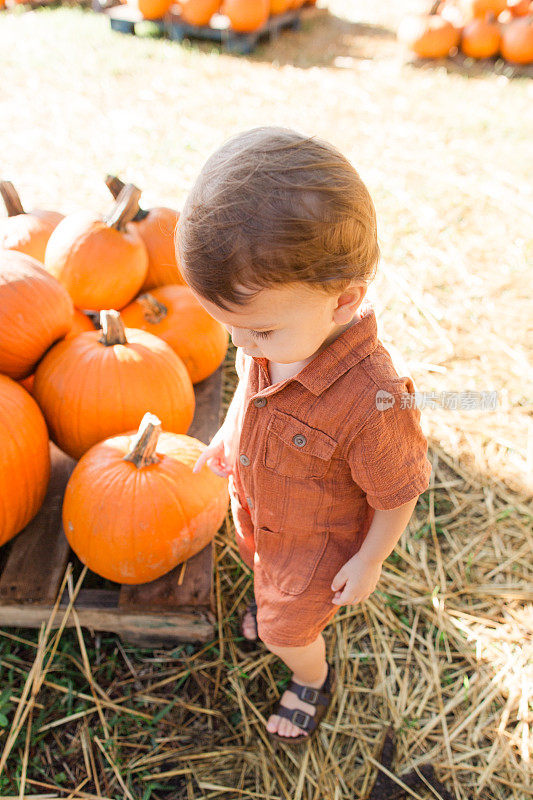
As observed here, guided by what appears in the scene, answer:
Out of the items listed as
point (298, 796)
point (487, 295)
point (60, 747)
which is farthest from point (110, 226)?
point (487, 295)

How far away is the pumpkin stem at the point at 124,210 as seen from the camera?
235 centimetres

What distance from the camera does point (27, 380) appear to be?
2293mm

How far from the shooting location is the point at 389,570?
2.37m

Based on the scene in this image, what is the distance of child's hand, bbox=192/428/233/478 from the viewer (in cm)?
174

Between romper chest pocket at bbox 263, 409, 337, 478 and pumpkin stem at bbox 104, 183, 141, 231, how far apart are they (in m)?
1.40

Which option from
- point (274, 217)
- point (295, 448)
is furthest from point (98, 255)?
point (274, 217)

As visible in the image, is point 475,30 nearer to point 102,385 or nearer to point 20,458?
point 102,385

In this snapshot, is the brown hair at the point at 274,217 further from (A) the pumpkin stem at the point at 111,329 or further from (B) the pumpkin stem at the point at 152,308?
(B) the pumpkin stem at the point at 152,308

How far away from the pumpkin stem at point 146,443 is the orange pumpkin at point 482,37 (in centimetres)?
744

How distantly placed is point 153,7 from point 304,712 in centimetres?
781

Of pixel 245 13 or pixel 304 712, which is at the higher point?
pixel 245 13

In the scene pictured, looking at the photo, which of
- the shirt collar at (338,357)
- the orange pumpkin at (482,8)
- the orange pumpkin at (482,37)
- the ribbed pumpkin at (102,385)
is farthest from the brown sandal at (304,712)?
the orange pumpkin at (482,8)

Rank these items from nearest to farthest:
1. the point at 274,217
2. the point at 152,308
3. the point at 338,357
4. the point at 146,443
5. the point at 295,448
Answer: the point at 274,217, the point at 338,357, the point at 295,448, the point at 146,443, the point at 152,308

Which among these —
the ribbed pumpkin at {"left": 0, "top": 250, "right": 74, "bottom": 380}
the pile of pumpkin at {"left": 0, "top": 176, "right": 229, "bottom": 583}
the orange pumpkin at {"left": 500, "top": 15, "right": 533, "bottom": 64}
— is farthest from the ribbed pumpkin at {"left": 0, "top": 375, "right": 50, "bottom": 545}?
the orange pumpkin at {"left": 500, "top": 15, "right": 533, "bottom": 64}
